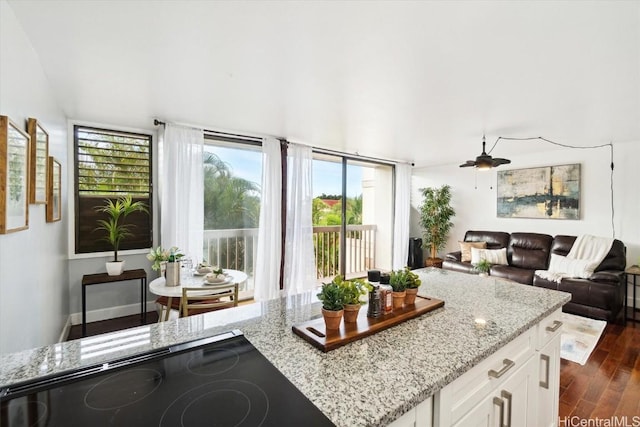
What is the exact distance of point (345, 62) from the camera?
77.2 inches

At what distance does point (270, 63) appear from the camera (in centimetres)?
199

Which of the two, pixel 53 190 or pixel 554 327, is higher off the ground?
pixel 53 190

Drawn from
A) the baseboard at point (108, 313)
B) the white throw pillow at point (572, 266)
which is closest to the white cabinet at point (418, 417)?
the baseboard at point (108, 313)

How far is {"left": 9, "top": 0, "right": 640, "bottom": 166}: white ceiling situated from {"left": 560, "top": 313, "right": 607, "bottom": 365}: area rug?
207cm

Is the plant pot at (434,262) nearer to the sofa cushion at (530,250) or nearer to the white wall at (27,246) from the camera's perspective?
the sofa cushion at (530,250)

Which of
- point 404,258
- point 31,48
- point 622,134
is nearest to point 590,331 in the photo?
point 622,134

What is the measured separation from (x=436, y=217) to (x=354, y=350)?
16.4 ft

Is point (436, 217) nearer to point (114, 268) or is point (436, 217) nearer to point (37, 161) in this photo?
point (114, 268)

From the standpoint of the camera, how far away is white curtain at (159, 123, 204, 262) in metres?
3.29

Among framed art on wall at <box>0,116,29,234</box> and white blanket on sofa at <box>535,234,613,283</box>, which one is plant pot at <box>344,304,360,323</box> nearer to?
framed art on wall at <box>0,116,29,234</box>

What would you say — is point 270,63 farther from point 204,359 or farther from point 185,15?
point 204,359

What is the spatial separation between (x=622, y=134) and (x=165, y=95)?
5.01m

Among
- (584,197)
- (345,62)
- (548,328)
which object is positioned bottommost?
(548,328)

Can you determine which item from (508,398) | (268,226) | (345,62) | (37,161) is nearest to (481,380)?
(508,398)
